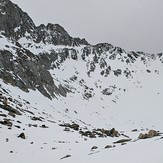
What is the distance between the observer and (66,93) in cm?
9294

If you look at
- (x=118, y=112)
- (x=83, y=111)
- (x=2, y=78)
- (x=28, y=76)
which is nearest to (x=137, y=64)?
(x=118, y=112)

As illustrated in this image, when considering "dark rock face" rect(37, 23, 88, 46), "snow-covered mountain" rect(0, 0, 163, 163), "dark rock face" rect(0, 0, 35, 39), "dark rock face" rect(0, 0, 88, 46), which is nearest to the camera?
"snow-covered mountain" rect(0, 0, 163, 163)

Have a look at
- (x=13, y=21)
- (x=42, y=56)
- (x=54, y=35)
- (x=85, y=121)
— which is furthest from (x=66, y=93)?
(x=54, y=35)

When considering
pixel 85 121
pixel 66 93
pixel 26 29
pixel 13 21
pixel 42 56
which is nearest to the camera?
pixel 85 121

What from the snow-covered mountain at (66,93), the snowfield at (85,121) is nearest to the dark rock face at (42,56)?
the snow-covered mountain at (66,93)

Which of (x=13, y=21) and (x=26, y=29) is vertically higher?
(x=13, y=21)

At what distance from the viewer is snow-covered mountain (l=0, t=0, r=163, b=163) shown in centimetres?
1975

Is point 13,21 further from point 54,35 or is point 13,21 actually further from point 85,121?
point 85,121

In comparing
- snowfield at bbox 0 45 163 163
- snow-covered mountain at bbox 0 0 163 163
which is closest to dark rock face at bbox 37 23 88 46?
snow-covered mountain at bbox 0 0 163 163

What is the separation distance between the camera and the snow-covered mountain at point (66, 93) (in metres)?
19.8

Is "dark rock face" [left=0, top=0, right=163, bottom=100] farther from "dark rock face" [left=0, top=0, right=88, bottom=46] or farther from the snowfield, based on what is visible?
the snowfield

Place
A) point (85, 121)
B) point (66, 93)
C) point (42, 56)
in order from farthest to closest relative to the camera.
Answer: point (42, 56), point (66, 93), point (85, 121)

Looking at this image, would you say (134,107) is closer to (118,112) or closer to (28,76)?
(118,112)

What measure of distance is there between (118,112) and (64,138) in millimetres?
82358
